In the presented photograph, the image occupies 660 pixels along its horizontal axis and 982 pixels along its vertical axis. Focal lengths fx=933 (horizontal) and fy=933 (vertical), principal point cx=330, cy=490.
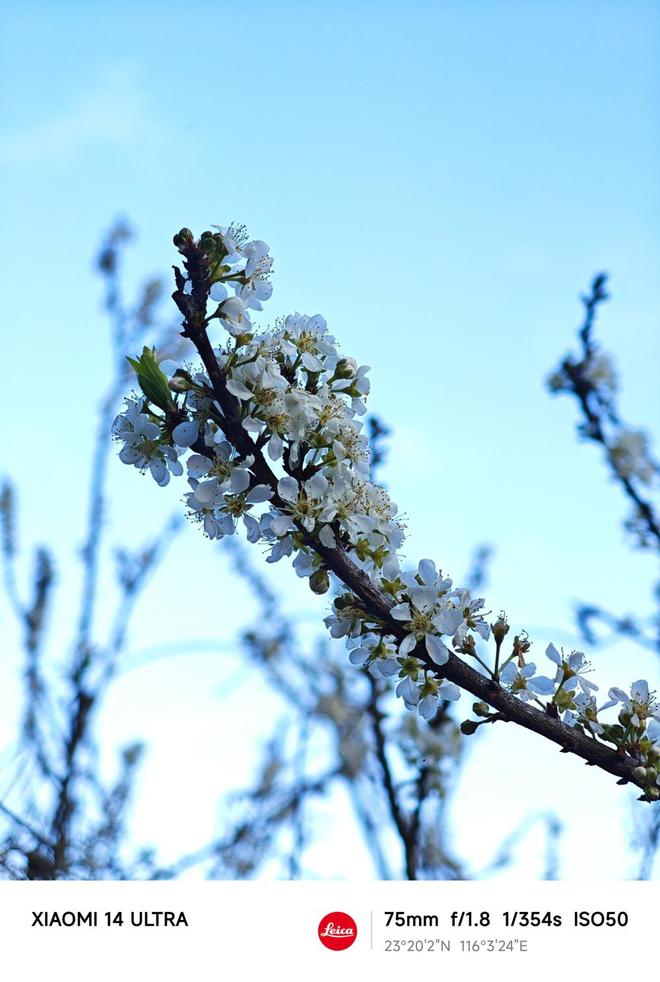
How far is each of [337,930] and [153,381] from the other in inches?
30.7

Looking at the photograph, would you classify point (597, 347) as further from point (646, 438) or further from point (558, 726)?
point (558, 726)

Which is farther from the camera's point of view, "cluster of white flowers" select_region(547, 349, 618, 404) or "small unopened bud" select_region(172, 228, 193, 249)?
"cluster of white flowers" select_region(547, 349, 618, 404)

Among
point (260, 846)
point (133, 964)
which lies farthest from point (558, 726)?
point (260, 846)

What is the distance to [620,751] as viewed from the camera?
93cm

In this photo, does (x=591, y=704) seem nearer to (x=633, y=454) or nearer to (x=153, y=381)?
(x=153, y=381)

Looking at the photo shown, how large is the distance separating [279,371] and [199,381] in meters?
0.08

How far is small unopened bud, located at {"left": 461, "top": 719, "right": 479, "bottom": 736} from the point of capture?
882 millimetres

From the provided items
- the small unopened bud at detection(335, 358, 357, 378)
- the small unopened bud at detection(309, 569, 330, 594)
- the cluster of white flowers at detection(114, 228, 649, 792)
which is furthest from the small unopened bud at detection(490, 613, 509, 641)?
the small unopened bud at detection(335, 358, 357, 378)

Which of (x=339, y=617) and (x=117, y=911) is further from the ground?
(x=339, y=617)

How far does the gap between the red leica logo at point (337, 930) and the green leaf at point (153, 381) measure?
0.74 meters

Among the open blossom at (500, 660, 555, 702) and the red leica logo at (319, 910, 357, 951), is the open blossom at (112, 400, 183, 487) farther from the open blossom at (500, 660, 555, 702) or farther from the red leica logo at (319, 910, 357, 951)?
the red leica logo at (319, 910, 357, 951)

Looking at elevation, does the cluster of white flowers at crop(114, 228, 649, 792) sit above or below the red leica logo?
above

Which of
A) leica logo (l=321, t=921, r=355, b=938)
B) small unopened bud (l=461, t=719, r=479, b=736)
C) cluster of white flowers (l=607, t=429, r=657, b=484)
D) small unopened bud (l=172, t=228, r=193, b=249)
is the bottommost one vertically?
leica logo (l=321, t=921, r=355, b=938)

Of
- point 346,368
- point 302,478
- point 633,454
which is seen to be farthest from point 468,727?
point 633,454
